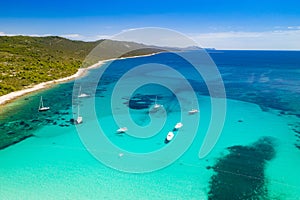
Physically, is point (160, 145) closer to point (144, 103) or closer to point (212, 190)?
point (212, 190)

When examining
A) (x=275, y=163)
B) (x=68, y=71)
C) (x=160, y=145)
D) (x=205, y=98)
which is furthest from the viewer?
(x=68, y=71)

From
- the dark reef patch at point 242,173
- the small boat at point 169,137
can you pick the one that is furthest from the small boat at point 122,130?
the dark reef patch at point 242,173

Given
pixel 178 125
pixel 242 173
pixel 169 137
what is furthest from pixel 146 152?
pixel 242 173

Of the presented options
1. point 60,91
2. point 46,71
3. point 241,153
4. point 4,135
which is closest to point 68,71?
point 46,71

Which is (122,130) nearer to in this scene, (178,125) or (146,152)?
(146,152)

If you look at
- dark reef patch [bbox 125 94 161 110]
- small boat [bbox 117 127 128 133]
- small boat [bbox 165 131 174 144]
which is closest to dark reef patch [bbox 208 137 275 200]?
small boat [bbox 165 131 174 144]

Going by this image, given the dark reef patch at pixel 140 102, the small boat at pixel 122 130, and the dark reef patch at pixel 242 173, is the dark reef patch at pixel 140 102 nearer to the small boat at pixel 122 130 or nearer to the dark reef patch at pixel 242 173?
the small boat at pixel 122 130
